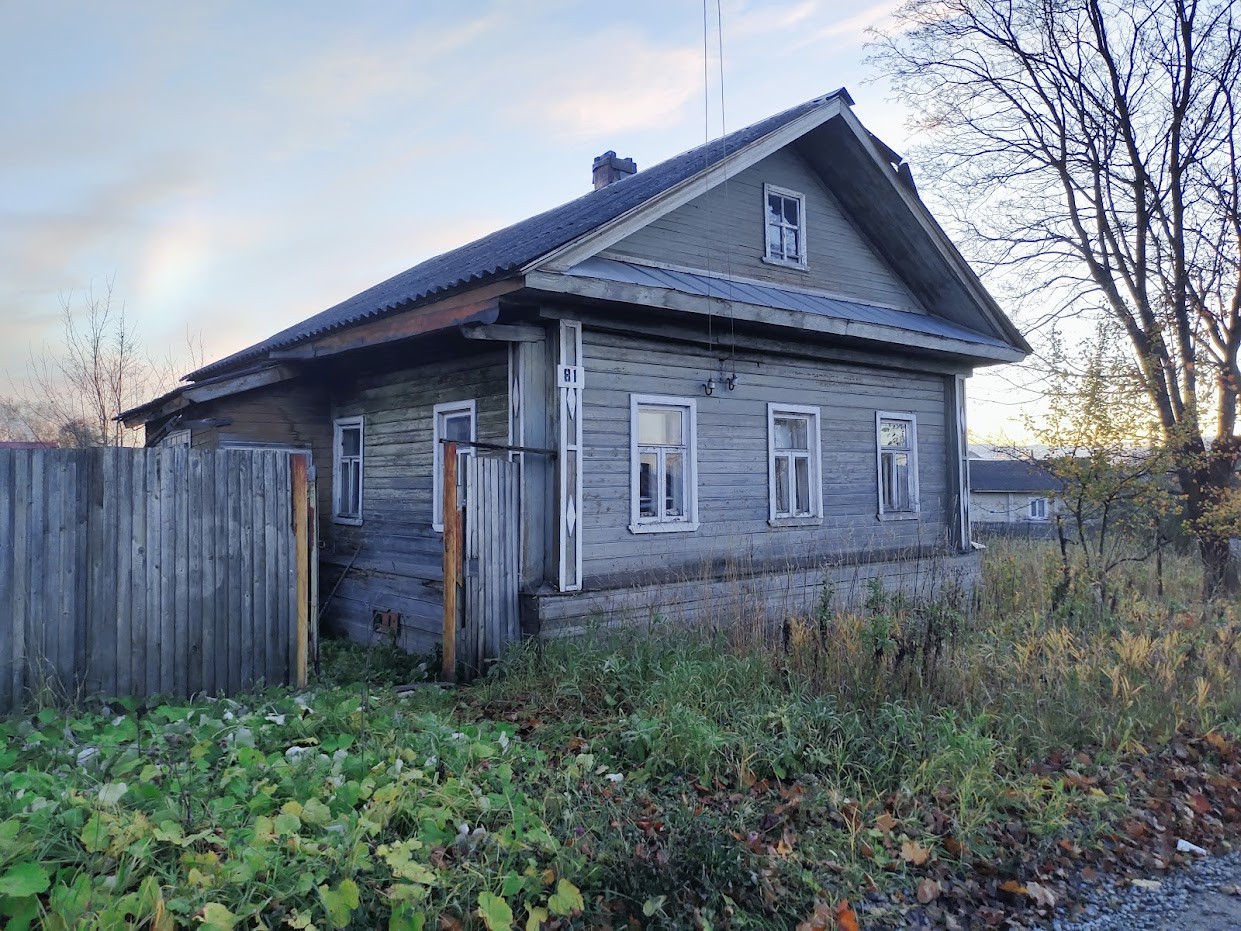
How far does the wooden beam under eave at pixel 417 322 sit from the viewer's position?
7.12 metres

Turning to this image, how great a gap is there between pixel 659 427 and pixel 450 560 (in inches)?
118

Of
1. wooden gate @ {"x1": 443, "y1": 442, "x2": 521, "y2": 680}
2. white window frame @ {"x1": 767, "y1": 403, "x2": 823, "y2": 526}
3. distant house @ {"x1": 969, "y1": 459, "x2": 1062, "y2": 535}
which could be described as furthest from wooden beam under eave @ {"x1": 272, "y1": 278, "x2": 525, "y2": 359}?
distant house @ {"x1": 969, "y1": 459, "x2": 1062, "y2": 535}

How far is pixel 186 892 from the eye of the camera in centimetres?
276

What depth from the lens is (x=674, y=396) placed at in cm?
884

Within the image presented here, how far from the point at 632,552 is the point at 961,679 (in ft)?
12.0

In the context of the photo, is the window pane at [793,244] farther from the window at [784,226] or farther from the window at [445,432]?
the window at [445,432]

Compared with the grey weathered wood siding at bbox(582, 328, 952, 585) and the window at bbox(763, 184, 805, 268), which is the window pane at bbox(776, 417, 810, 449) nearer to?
the grey weathered wood siding at bbox(582, 328, 952, 585)

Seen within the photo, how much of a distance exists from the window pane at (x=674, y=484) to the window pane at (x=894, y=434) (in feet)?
12.6

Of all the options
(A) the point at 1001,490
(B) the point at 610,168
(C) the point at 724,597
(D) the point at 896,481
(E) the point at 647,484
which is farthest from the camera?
(A) the point at 1001,490

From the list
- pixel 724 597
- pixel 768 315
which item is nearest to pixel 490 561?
pixel 724 597

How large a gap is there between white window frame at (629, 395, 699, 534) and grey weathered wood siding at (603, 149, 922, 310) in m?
1.62

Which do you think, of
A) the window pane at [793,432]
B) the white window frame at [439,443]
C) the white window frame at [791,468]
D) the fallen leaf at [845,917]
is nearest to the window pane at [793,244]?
the white window frame at [791,468]

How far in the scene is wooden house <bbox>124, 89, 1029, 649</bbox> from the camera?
7.67m

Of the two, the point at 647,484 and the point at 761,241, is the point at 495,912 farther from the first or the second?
the point at 761,241
